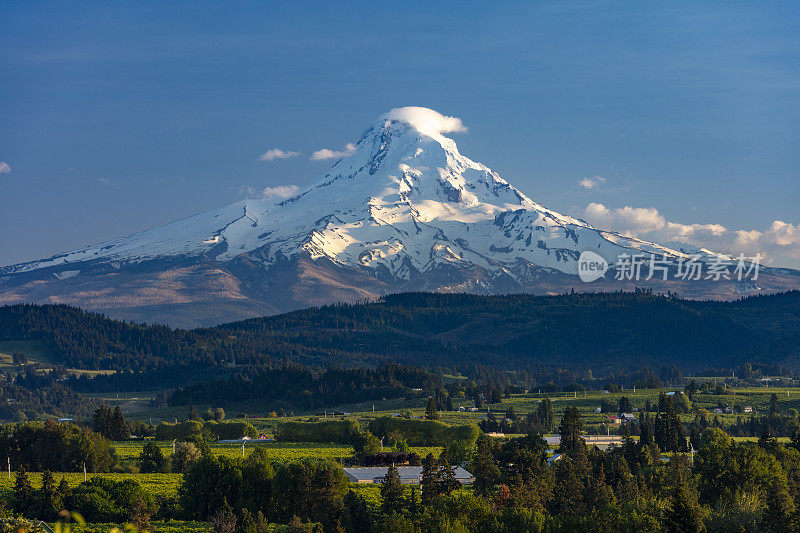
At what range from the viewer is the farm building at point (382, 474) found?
133500mm

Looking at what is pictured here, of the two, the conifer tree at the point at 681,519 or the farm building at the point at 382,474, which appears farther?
the farm building at the point at 382,474

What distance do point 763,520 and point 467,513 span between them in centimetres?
2563

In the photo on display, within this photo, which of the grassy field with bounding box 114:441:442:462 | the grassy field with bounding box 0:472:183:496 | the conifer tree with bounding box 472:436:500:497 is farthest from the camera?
the grassy field with bounding box 114:441:442:462

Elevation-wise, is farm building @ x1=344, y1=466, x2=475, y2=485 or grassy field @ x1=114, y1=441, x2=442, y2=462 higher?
grassy field @ x1=114, y1=441, x2=442, y2=462

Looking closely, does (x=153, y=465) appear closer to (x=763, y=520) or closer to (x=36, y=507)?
(x=36, y=507)

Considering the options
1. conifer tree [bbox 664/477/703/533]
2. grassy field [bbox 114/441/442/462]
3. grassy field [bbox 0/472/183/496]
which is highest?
conifer tree [bbox 664/477/703/533]

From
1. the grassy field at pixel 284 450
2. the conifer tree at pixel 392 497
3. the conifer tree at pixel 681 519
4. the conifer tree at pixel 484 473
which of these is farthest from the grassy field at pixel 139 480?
the conifer tree at pixel 681 519

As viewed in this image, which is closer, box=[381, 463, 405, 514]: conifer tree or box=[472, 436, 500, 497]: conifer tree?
box=[381, 463, 405, 514]: conifer tree

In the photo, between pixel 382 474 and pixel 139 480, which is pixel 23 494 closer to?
pixel 139 480

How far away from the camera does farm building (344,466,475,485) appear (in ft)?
438

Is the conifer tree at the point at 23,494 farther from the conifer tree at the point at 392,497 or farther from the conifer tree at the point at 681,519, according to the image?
the conifer tree at the point at 681,519

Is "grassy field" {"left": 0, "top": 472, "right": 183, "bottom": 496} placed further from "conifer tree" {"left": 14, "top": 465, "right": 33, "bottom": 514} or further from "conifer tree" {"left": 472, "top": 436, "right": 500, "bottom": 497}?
"conifer tree" {"left": 472, "top": 436, "right": 500, "bottom": 497}

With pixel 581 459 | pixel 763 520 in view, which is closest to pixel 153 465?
pixel 581 459

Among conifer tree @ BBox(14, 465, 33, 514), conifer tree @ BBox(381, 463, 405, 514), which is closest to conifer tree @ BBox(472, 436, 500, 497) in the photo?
conifer tree @ BBox(381, 463, 405, 514)
